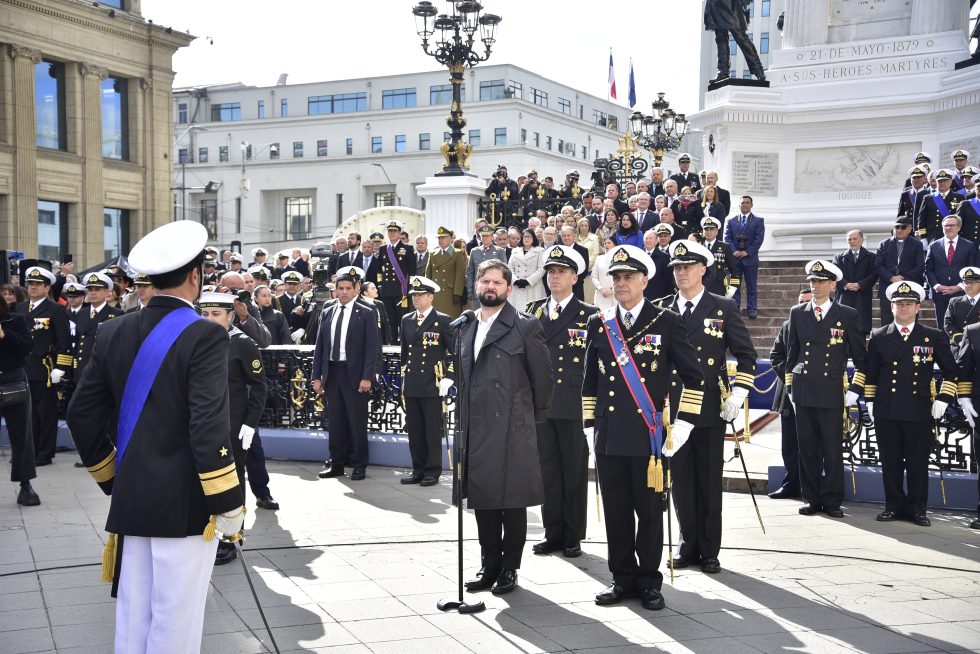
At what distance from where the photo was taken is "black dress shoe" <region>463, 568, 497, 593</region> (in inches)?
279

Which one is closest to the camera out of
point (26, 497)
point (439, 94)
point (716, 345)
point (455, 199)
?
point (716, 345)

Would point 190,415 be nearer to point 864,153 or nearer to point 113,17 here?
point 864,153

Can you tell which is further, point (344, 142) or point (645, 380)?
point (344, 142)

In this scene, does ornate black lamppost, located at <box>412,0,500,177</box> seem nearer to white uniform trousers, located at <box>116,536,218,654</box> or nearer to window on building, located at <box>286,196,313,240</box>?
white uniform trousers, located at <box>116,536,218,654</box>

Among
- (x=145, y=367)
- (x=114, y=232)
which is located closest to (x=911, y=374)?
(x=145, y=367)

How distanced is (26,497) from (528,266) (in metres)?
9.60

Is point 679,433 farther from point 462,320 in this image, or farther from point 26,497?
point 26,497

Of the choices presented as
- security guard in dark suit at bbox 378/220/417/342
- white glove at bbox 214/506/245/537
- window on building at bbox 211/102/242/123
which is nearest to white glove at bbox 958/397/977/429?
white glove at bbox 214/506/245/537

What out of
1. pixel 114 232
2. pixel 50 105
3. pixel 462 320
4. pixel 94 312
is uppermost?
pixel 50 105

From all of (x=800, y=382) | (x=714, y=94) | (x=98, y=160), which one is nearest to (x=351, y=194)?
(x=98, y=160)

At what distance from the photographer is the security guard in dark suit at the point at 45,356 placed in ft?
41.0

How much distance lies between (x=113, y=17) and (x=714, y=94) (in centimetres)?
3250

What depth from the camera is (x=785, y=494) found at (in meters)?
10.5

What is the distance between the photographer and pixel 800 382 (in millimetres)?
9883
